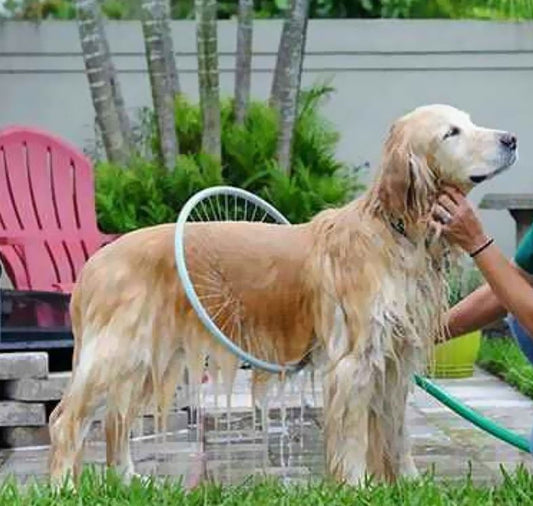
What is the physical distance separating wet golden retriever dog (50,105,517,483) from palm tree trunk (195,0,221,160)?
16.1 ft

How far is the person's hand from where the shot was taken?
4.25 meters

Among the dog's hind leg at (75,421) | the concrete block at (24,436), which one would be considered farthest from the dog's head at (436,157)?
the concrete block at (24,436)

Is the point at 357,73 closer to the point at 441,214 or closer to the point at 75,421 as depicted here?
the point at 75,421

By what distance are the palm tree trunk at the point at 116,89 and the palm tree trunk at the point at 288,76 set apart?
108 cm

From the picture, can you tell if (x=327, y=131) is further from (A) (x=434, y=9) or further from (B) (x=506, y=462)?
(B) (x=506, y=462)

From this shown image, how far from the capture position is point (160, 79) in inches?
389

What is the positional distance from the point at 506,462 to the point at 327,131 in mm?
5171

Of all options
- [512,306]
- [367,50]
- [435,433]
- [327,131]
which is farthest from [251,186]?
[512,306]

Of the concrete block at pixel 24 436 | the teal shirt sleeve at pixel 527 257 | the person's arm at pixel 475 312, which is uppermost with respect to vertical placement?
the teal shirt sleeve at pixel 527 257

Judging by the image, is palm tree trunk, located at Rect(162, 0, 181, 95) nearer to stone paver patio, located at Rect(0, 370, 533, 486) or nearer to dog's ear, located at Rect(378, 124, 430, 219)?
stone paver patio, located at Rect(0, 370, 533, 486)

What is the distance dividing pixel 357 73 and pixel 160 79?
2.22 m

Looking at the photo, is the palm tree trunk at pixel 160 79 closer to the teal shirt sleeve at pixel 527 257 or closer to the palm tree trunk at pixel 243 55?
the palm tree trunk at pixel 243 55

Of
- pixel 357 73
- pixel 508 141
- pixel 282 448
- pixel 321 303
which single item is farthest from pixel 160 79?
pixel 508 141

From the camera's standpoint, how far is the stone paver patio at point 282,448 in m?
5.90
